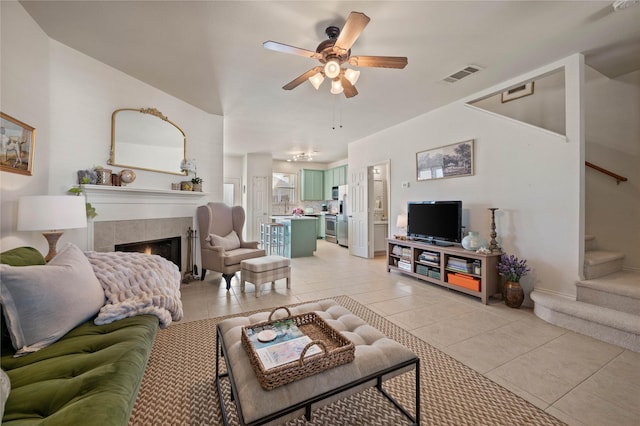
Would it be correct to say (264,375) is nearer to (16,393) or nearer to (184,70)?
(16,393)

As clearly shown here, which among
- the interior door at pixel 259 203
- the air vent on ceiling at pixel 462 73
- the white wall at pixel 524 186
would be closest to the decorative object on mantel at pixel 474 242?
the white wall at pixel 524 186

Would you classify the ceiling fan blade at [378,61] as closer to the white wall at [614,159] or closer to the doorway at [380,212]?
the white wall at [614,159]

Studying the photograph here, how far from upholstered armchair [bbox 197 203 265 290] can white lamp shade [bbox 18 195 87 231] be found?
1687 mm

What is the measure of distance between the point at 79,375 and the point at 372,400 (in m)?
1.42

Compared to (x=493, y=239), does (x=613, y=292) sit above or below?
below

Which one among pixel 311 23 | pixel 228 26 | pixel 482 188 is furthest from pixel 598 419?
pixel 228 26

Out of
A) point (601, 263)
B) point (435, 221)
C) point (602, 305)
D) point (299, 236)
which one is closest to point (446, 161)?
point (435, 221)

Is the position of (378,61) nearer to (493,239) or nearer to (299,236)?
(493,239)

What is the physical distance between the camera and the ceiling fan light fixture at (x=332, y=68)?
2.11 metres

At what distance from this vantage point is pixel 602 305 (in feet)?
7.68

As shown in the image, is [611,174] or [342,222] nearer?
[611,174]

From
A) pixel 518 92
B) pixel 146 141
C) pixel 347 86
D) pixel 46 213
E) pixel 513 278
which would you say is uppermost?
pixel 518 92

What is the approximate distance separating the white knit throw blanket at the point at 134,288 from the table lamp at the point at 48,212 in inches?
13.7

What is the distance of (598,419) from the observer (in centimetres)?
132
